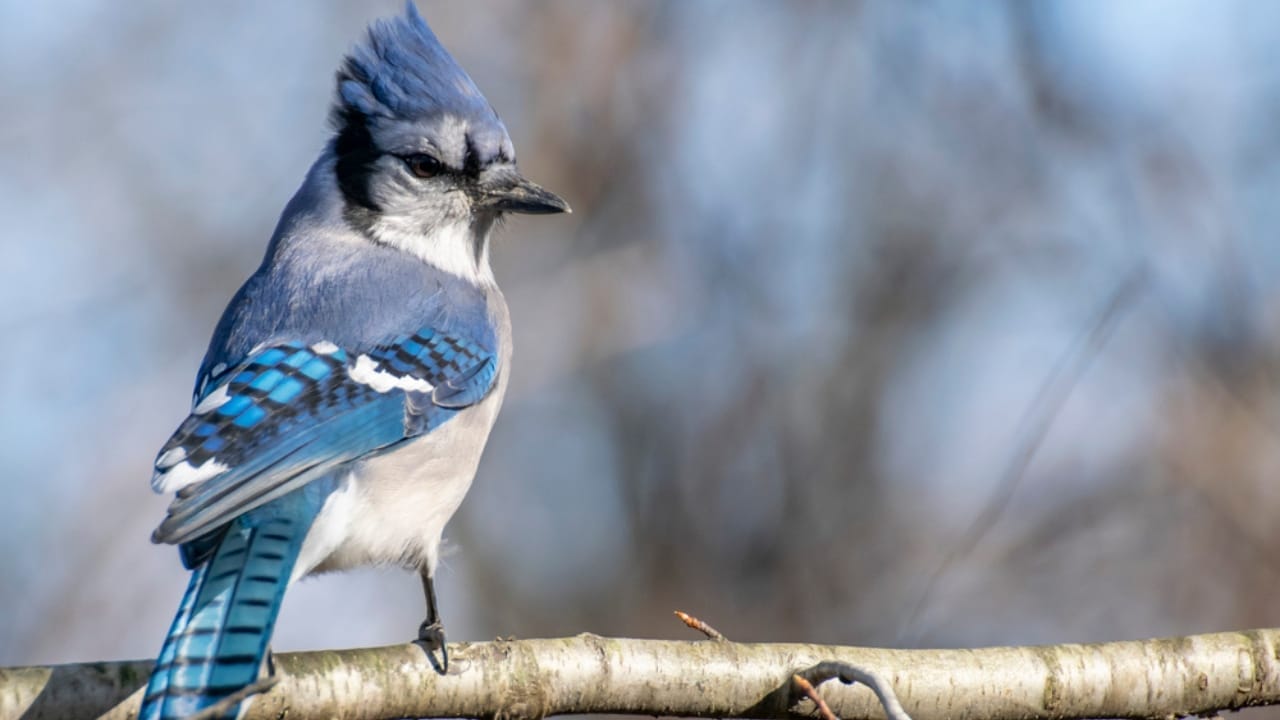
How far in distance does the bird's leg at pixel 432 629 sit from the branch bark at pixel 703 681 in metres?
0.02

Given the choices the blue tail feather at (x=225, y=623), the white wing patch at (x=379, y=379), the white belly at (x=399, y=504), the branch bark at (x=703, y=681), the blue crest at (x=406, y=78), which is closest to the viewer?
the blue tail feather at (x=225, y=623)

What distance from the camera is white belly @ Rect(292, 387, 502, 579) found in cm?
220

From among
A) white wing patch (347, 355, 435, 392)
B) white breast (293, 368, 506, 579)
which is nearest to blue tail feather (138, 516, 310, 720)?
white breast (293, 368, 506, 579)

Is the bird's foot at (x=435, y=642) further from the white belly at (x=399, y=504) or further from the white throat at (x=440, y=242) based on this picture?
the white throat at (x=440, y=242)

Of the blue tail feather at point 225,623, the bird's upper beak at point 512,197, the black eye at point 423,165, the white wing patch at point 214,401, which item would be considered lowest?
the blue tail feather at point 225,623

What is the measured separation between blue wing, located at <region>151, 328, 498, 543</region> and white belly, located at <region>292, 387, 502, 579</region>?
0.11ft

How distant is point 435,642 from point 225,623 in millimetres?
318

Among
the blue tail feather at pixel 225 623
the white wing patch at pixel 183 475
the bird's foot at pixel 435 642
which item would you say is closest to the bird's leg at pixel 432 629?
the bird's foot at pixel 435 642

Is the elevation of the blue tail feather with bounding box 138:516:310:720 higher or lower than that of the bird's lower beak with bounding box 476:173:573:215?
lower

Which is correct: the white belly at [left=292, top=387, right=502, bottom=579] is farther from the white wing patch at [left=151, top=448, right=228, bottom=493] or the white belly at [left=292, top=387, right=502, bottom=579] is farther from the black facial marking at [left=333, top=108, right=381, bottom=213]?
the black facial marking at [left=333, top=108, right=381, bottom=213]

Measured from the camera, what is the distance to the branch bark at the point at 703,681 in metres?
1.81

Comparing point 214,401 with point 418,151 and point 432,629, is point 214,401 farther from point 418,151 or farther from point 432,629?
point 418,151

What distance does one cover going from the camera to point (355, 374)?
232cm

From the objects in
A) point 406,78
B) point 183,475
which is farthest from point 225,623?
point 406,78
